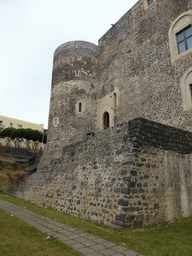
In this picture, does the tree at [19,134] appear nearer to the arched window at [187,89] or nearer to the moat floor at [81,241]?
the arched window at [187,89]

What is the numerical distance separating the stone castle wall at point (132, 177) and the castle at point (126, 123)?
0.10 feet

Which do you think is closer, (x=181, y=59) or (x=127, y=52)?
(x=181, y=59)

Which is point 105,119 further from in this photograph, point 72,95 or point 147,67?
point 147,67

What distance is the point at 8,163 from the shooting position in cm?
2153

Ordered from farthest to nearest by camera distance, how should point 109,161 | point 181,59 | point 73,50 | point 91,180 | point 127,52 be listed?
point 73,50
point 127,52
point 181,59
point 91,180
point 109,161

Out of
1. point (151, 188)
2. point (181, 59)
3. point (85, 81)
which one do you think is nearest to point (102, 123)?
point (85, 81)

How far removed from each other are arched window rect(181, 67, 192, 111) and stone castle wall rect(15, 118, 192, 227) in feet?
9.58

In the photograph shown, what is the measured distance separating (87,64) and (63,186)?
44.8 ft

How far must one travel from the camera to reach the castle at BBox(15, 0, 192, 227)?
605cm

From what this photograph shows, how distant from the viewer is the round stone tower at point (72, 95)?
57.6 ft

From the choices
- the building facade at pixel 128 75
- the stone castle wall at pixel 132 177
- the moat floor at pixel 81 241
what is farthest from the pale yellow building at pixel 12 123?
the moat floor at pixel 81 241

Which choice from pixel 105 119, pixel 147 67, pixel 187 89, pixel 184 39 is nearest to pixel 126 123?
pixel 187 89

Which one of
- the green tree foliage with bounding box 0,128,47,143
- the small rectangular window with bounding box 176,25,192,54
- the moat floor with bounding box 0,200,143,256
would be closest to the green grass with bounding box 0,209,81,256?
the moat floor with bounding box 0,200,143,256

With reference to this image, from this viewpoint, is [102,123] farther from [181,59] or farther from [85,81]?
[181,59]
